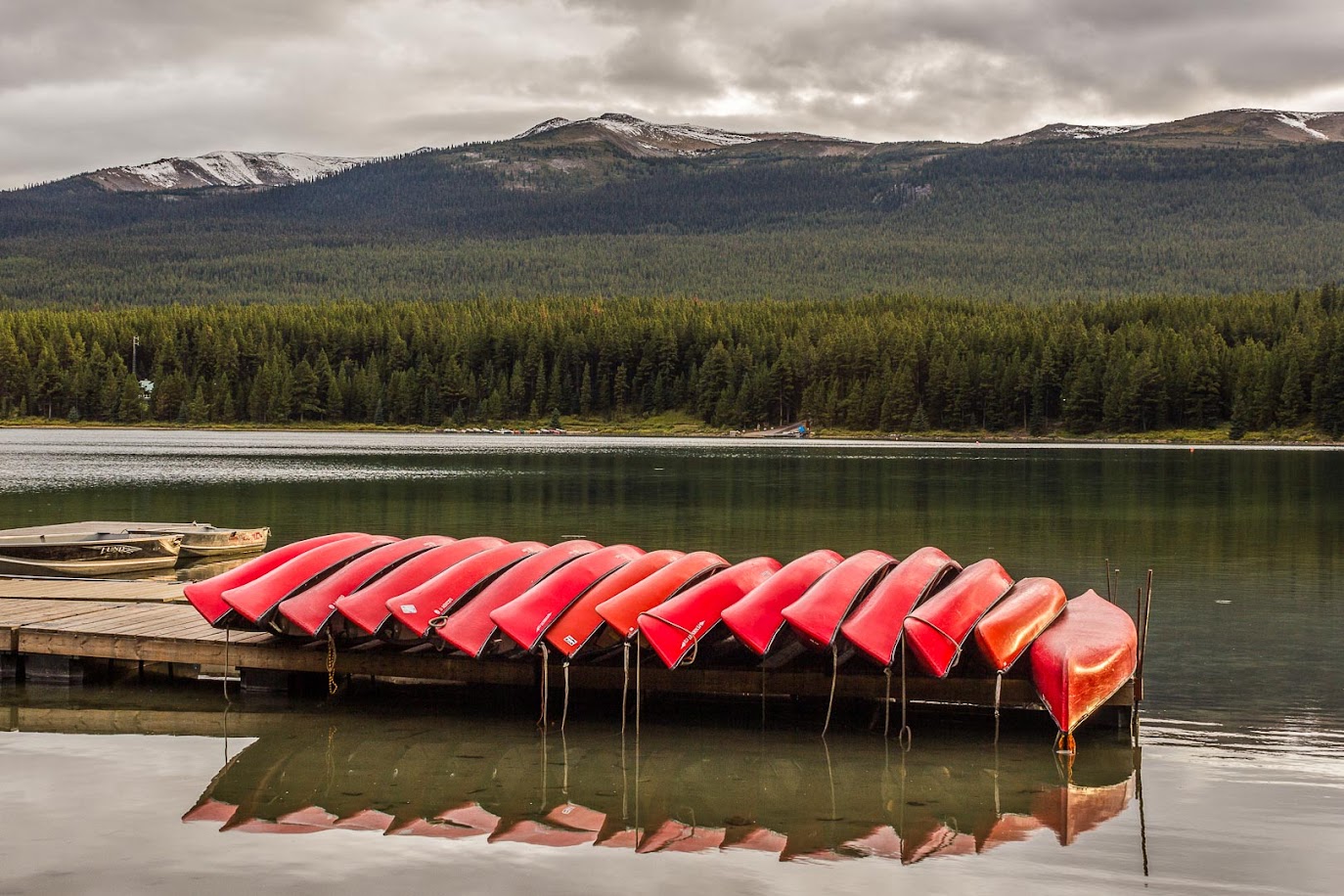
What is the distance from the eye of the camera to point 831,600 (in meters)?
15.9

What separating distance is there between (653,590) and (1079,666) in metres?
4.94

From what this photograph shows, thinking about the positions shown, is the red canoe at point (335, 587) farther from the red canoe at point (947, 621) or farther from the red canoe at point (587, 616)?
the red canoe at point (947, 621)

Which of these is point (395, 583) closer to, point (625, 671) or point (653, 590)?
point (653, 590)

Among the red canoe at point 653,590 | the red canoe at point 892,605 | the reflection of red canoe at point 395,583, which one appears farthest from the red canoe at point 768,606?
the reflection of red canoe at point 395,583

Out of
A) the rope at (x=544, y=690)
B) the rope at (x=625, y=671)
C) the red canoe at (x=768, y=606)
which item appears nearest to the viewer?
the rope at (x=625, y=671)

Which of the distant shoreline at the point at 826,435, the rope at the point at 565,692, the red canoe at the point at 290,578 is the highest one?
the red canoe at the point at 290,578

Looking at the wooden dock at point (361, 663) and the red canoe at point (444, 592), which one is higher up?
the red canoe at point (444, 592)

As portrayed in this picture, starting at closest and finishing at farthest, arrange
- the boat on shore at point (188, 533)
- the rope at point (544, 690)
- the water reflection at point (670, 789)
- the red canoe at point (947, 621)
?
the water reflection at point (670, 789)
the red canoe at point (947, 621)
the rope at point (544, 690)
the boat on shore at point (188, 533)

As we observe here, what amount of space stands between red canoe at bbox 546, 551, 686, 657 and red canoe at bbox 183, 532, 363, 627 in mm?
4185

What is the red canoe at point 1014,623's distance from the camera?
49.6 feet

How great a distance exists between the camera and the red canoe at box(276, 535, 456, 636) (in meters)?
16.6

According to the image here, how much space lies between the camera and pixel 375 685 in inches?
714

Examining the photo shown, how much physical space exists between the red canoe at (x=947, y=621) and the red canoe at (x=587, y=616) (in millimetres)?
3496

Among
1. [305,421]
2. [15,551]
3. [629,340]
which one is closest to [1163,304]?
[629,340]
